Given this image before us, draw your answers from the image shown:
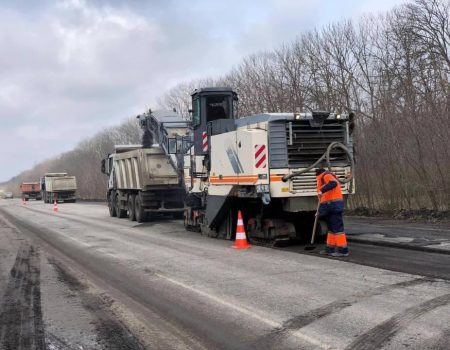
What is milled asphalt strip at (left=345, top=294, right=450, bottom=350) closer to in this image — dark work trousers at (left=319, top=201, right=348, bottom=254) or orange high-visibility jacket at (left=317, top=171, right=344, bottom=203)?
dark work trousers at (left=319, top=201, right=348, bottom=254)

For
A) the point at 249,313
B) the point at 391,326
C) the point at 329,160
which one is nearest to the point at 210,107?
the point at 329,160

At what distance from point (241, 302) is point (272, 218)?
18.1ft

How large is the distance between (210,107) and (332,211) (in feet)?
18.8

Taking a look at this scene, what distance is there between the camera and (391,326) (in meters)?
5.52

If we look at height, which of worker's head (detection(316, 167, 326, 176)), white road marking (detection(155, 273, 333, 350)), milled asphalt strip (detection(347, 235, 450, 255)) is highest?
worker's head (detection(316, 167, 326, 176))

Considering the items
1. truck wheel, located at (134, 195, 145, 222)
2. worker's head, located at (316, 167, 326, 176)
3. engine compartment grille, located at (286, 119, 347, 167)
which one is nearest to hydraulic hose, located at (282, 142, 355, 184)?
engine compartment grille, located at (286, 119, 347, 167)

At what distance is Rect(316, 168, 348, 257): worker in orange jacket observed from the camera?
10.1 m

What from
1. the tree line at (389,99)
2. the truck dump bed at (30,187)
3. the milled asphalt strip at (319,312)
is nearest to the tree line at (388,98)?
the tree line at (389,99)

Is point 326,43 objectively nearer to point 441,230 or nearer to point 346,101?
point 346,101

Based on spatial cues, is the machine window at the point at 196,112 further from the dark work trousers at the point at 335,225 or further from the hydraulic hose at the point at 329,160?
the dark work trousers at the point at 335,225

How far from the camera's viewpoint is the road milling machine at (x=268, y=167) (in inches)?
446

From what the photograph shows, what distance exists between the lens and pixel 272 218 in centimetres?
1223

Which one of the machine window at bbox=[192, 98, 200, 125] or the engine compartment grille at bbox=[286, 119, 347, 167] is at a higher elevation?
the machine window at bbox=[192, 98, 200, 125]

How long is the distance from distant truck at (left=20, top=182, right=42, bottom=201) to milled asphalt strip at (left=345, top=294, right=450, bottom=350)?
68.2 meters
